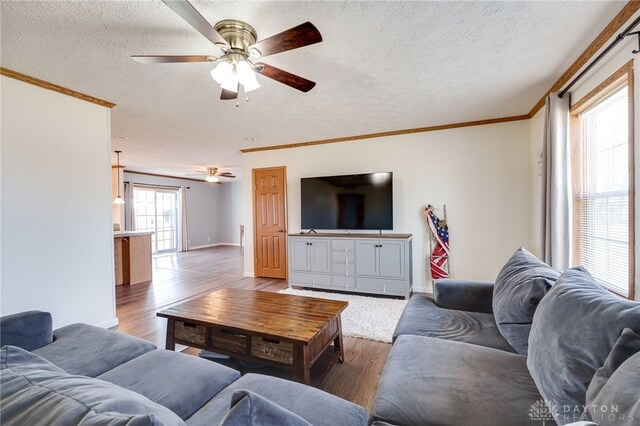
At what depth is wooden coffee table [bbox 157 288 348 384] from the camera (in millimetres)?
1797

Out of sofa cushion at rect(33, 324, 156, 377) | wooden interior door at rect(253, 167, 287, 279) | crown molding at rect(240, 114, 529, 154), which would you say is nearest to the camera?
sofa cushion at rect(33, 324, 156, 377)

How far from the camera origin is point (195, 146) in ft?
16.0

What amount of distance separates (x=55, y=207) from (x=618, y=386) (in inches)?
150

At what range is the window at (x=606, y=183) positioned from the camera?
1810mm

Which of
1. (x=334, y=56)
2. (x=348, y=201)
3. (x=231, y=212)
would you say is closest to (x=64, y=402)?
(x=334, y=56)

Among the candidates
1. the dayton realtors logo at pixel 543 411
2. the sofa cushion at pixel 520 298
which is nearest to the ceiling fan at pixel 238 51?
the sofa cushion at pixel 520 298

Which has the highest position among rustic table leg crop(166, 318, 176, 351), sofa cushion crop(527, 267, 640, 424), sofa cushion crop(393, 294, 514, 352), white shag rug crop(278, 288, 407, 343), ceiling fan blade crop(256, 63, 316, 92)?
ceiling fan blade crop(256, 63, 316, 92)

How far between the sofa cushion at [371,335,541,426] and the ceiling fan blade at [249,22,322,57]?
1729mm

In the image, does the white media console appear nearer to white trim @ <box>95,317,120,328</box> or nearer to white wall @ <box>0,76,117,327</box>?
white trim @ <box>95,317,120,328</box>

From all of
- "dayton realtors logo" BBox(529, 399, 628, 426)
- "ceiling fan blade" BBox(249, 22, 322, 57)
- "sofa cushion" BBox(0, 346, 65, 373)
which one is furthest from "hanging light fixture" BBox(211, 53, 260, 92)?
"dayton realtors logo" BBox(529, 399, 628, 426)

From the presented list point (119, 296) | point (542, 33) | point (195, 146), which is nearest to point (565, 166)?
point (542, 33)

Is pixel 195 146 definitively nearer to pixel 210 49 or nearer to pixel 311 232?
pixel 311 232

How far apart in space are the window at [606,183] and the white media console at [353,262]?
5.93ft

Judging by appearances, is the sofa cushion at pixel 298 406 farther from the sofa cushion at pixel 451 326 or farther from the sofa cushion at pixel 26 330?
the sofa cushion at pixel 26 330
